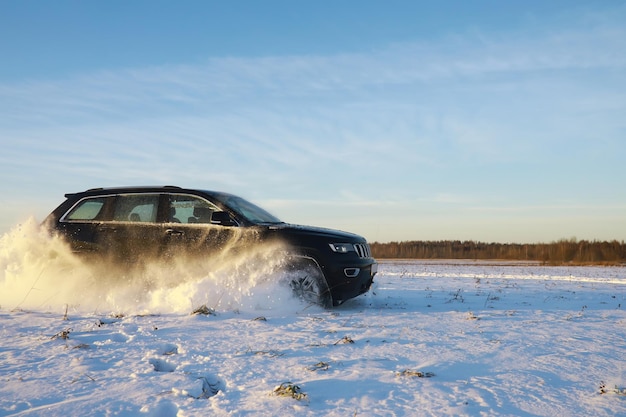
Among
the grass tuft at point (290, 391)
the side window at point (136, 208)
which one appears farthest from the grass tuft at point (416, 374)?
the side window at point (136, 208)

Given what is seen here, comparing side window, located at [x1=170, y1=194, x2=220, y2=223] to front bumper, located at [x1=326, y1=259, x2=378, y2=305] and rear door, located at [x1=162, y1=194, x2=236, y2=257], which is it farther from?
front bumper, located at [x1=326, y1=259, x2=378, y2=305]

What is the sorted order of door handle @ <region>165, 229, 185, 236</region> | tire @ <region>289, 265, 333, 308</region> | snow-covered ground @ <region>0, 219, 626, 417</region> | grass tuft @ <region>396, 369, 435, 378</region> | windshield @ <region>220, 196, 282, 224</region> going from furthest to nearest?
windshield @ <region>220, 196, 282, 224</region>
door handle @ <region>165, 229, 185, 236</region>
tire @ <region>289, 265, 333, 308</region>
grass tuft @ <region>396, 369, 435, 378</region>
snow-covered ground @ <region>0, 219, 626, 417</region>

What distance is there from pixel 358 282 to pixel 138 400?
479 cm

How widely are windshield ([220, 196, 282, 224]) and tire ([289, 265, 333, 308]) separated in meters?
1.03

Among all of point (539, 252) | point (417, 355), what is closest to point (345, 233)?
point (417, 355)

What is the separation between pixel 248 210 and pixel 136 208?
1745 millimetres

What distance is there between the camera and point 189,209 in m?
7.91

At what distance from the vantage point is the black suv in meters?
7.46

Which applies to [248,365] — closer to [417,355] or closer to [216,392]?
[216,392]

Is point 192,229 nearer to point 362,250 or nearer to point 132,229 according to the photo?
point 132,229

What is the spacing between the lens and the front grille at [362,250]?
A: 796 cm

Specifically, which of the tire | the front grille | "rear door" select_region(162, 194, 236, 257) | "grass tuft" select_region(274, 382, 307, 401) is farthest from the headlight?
"grass tuft" select_region(274, 382, 307, 401)

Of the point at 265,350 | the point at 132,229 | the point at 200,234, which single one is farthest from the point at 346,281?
the point at 132,229

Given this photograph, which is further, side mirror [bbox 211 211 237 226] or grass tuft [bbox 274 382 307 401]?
side mirror [bbox 211 211 237 226]
